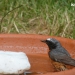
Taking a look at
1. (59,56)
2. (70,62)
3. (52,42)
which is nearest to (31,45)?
(52,42)

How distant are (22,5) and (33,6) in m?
0.17

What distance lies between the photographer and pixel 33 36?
3.43 meters

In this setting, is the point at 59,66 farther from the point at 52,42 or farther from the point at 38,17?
the point at 38,17

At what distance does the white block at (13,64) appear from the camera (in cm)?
278

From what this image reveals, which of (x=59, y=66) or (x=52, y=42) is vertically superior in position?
(x=52, y=42)

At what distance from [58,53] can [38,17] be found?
5.79ft

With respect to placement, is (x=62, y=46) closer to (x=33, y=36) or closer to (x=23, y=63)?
(x=33, y=36)

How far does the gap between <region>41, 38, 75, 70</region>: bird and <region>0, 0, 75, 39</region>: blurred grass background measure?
108 centimetres

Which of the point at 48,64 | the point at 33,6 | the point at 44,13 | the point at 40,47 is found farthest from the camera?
the point at 33,6

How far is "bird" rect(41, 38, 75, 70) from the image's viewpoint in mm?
3057

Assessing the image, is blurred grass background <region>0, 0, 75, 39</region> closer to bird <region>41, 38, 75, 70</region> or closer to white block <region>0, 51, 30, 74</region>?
bird <region>41, 38, 75, 70</region>

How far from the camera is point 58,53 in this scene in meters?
3.21

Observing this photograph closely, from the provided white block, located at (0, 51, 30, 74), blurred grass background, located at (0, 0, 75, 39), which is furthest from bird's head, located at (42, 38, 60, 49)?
blurred grass background, located at (0, 0, 75, 39)

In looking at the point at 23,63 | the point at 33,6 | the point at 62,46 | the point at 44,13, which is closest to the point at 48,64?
the point at 62,46
